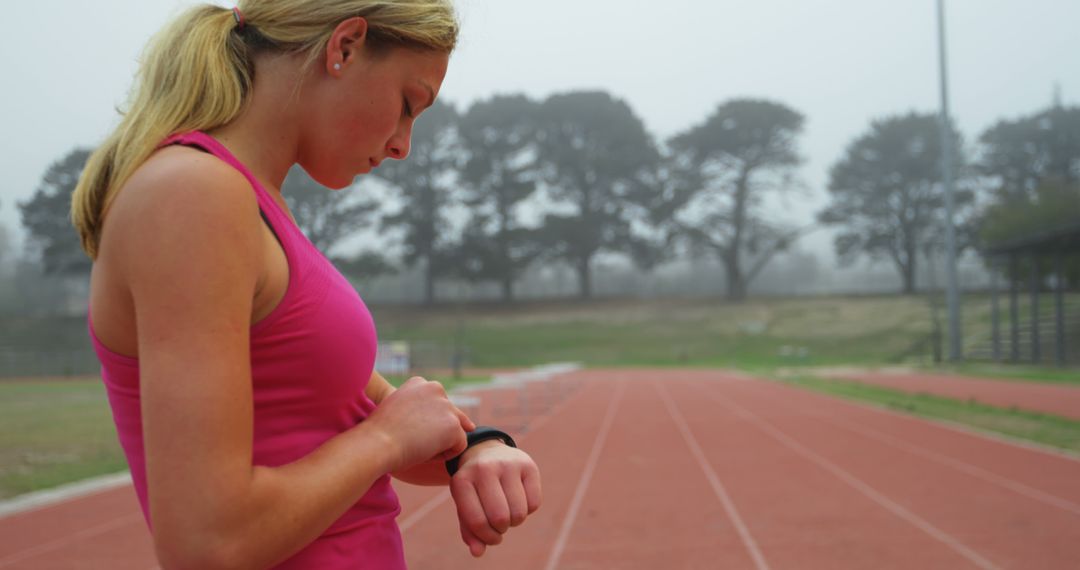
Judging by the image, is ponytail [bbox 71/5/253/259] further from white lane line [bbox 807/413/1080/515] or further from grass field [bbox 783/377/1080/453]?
grass field [bbox 783/377/1080/453]

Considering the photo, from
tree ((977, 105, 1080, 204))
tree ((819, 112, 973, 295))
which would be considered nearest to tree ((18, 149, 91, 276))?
tree ((819, 112, 973, 295))

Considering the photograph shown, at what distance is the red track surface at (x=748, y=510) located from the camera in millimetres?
5594

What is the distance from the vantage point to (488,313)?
49500 mm

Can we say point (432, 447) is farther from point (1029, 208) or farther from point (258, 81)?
point (1029, 208)

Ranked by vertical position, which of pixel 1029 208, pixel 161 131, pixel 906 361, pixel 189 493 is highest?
pixel 1029 208

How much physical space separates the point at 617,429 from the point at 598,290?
46144 millimetres

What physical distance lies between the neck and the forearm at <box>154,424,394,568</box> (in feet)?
0.96

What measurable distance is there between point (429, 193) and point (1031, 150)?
36.1 metres

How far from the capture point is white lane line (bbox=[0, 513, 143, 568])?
18.2ft

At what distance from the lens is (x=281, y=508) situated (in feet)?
2.54

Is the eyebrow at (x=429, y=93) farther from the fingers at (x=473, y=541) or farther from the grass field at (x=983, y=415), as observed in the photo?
the grass field at (x=983, y=415)

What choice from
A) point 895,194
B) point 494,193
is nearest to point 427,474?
point 494,193

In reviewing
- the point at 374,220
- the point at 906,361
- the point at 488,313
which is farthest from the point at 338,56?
the point at 488,313

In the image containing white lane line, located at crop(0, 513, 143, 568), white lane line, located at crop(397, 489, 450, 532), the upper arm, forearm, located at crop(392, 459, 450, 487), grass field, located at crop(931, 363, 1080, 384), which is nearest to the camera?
the upper arm
